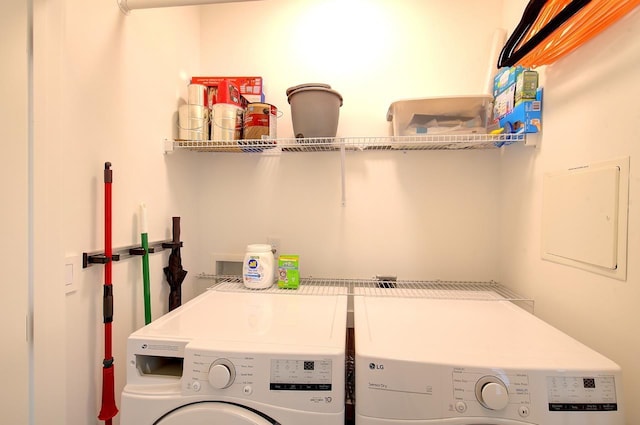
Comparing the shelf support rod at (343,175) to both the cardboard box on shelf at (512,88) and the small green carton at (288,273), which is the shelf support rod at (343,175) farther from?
the cardboard box on shelf at (512,88)

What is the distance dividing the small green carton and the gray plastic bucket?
0.65 m

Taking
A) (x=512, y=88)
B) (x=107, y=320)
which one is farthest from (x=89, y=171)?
(x=512, y=88)

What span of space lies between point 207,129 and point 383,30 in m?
1.17

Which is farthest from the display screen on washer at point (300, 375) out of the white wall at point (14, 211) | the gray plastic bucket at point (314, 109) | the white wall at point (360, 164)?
the gray plastic bucket at point (314, 109)

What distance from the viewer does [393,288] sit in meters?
1.65

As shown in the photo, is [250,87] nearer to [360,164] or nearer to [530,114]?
[360,164]

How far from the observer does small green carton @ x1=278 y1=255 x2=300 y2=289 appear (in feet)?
5.08

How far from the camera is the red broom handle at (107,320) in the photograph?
110cm

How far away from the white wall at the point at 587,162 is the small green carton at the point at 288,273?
1135mm

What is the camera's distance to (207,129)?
1.61 metres

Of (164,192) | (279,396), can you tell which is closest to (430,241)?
(279,396)

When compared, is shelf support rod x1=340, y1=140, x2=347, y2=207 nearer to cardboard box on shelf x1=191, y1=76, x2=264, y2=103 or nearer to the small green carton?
the small green carton

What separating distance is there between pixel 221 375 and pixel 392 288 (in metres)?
1.05

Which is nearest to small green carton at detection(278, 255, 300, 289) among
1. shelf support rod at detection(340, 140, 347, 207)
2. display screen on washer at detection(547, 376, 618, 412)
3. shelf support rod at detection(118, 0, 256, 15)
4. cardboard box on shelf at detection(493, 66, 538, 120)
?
shelf support rod at detection(340, 140, 347, 207)
